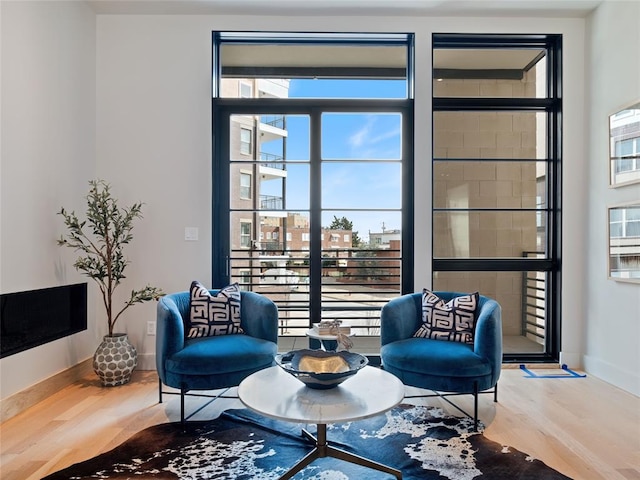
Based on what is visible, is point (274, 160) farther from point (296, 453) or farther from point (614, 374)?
point (614, 374)

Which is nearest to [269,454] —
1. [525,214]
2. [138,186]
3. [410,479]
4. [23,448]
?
[410,479]

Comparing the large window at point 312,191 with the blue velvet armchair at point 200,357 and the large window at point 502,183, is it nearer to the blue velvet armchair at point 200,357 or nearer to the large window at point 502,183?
the large window at point 502,183

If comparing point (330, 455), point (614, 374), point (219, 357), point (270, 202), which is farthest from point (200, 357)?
point (614, 374)

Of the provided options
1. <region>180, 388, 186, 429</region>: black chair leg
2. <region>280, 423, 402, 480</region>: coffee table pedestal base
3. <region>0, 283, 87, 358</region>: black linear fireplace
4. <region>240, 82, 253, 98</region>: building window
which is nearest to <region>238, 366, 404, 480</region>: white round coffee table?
<region>280, 423, 402, 480</region>: coffee table pedestal base

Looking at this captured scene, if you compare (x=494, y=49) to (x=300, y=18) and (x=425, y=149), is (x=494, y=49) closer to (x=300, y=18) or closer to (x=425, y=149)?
(x=425, y=149)

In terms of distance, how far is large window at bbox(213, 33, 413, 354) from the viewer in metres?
3.65

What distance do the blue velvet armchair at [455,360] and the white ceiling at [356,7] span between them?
2.51 m

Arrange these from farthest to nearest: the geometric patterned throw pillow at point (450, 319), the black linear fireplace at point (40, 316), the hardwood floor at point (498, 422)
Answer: the geometric patterned throw pillow at point (450, 319) < the black linear fireplace at point (40, 316) < the hardwood floor at point (498, 422)

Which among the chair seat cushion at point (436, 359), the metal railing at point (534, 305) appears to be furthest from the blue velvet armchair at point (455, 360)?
the metal railing at point (534, 305)

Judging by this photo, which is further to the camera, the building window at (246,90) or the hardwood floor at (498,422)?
the building window at (246,90)

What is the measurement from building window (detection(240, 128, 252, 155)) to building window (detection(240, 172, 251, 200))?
0.21 m

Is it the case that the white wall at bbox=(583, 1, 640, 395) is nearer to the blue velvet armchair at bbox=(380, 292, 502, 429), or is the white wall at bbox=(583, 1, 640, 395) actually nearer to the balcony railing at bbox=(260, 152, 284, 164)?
the blue velvet armchair at bbox=(380, 292, 502, 429)

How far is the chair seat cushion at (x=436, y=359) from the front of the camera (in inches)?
94.3

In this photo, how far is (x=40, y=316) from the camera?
2.87 m
